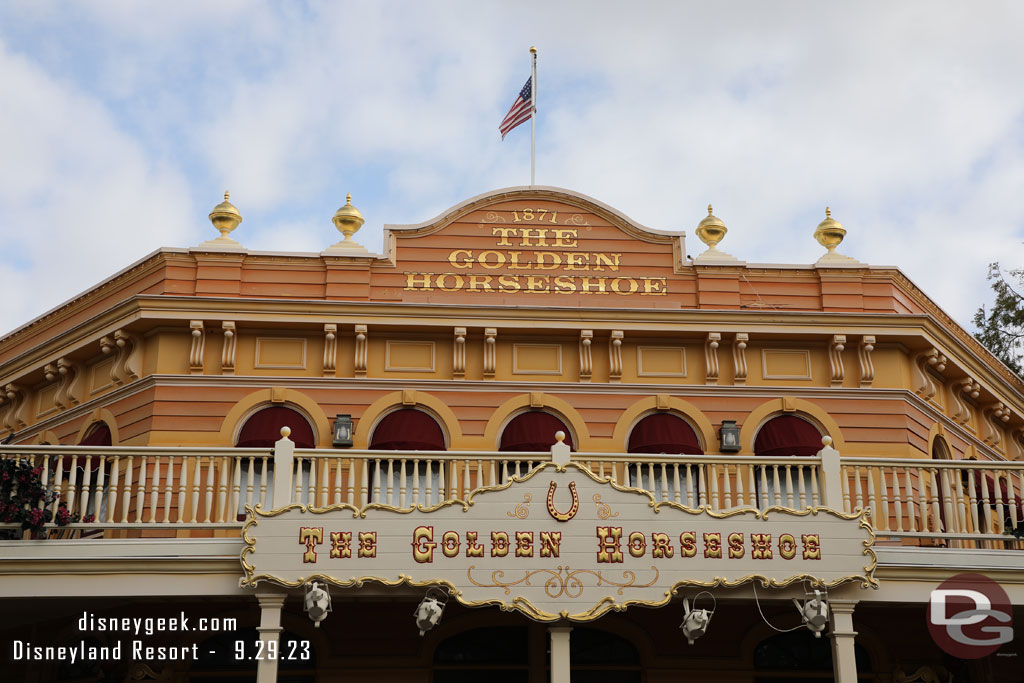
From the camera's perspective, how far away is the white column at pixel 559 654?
1206 centimetres

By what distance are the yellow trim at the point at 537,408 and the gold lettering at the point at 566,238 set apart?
2445mm

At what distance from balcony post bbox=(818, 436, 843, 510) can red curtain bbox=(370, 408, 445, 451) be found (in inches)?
222

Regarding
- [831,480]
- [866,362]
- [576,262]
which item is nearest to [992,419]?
[866,362]

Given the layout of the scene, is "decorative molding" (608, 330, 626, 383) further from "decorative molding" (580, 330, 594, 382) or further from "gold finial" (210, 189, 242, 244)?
"gold finial" (210, 189, 242, 244)

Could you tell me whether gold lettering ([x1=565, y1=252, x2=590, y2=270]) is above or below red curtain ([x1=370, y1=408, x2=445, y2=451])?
above

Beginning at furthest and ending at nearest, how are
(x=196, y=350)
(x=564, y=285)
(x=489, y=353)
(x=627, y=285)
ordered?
(x=627, y=285) → (x=564, y=285) → (x=489, y=353) → (x=196, y=350)

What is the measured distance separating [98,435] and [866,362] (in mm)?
11668

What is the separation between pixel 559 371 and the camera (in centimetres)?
1666

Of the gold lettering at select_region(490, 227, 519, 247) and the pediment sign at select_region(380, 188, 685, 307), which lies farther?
the gold lettering at select_region(490, 227, 519, 247)

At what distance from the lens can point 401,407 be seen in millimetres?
16391

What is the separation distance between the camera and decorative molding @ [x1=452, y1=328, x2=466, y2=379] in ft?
53.6

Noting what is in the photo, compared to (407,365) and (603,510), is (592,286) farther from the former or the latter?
(603,510)

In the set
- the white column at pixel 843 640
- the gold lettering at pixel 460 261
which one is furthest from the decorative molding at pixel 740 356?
the white column at pixel 843 640

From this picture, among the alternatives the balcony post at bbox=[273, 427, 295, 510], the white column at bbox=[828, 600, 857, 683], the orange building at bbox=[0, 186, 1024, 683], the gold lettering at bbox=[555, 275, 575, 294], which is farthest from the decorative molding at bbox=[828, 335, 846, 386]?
the balcony post at bbox=[273, 427, 295, 510]
